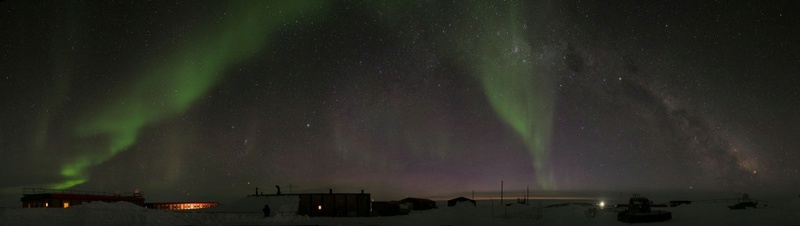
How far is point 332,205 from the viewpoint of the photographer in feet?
155

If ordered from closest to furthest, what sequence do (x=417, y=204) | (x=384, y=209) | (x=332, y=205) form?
1. (x=332, y=205)
2. (x=384, y=209)
3. (x=417, y=204)

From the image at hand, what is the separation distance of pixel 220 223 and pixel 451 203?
173 feet

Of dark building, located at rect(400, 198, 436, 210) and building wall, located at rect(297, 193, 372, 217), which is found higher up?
building wall, located at rect(297, 193, 372, 217)

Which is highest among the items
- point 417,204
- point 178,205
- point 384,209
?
point 384,209

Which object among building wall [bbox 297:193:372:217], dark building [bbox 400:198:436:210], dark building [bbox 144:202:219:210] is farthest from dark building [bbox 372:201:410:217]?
dark building [bbox 144:202:219:210]

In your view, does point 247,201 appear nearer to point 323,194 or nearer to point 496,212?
point 323,194

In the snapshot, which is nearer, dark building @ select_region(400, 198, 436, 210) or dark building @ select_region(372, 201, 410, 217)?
dark building @ select_region(372, 201, 410, 217)

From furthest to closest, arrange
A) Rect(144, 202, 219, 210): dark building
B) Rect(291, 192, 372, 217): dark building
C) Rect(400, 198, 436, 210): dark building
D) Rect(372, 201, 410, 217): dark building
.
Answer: Rect(400, 198, 436, 210): dark building → Rect(144, 202, 219, 210): dark building → Rect(372, 201, 410, 217): dark building → Rect(291, 192, 372, 217): dark building

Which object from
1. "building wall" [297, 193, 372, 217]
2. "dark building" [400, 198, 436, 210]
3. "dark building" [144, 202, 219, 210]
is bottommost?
"dark building" [400, 198, 436, 210]

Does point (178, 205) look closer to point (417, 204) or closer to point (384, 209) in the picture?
point (384, 209)

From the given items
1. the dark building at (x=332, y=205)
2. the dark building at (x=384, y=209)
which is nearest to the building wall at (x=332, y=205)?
the dark building at (x=332, y=205)

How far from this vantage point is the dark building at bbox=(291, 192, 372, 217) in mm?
46969

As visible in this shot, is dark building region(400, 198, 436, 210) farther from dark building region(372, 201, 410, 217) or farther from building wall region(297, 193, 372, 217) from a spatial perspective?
building wall region(297, 193, 372, 217)

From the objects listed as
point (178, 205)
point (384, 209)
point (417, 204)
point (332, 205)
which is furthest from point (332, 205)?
point (178, 205)
